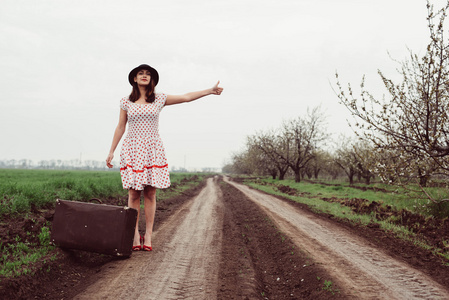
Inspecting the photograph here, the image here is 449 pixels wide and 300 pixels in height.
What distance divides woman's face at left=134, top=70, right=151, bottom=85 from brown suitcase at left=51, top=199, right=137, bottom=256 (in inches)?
67.5

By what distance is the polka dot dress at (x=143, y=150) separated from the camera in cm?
413

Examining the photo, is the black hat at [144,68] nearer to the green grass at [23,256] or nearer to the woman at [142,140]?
the woman at [142,140]

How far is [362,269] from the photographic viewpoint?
4203 mm

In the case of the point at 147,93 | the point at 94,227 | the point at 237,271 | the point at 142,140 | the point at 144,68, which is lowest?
the point at 237,271

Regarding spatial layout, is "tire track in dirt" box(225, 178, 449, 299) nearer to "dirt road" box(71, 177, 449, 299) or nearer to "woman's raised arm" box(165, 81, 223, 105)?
"dirt road" box(71, 177, 449, 299)

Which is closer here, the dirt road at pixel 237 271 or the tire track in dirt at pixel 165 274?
the tire track in dirt at pixel 165 274

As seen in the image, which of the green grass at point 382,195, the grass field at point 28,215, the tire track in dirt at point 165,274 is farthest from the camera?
the green grass at point 382,195

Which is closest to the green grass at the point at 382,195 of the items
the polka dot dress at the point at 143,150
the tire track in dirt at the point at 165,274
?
the tire track in dirt at the point at 165,274

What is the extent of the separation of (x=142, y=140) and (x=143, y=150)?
140 millimetres

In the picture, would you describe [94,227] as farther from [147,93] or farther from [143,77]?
[143,77]

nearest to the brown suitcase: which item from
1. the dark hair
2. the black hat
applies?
the dark hair

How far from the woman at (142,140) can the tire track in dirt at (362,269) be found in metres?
2.58

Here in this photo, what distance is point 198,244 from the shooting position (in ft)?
17.2

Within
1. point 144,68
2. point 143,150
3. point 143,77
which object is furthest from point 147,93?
point 143,150
